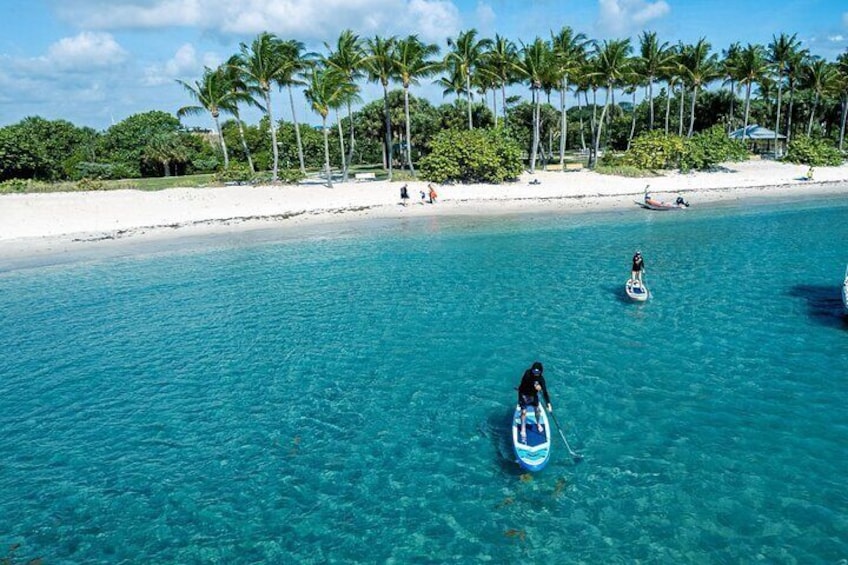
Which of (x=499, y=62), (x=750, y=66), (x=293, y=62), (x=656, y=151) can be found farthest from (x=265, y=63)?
(x=750, y=66)

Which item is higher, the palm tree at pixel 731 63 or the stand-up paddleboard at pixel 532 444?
the palm tree at pixel 731 63

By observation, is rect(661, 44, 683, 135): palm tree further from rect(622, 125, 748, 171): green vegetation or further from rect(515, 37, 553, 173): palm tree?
rect(515, 37, 553, 173): palm tree

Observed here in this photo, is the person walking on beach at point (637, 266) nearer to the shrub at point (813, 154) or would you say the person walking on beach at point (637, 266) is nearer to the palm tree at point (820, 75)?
the shrub at point (813, 154)

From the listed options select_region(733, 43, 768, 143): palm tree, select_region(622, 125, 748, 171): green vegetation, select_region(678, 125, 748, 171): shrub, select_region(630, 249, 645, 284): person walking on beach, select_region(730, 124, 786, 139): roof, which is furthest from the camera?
select_region(730, 124, 786, 139): roof

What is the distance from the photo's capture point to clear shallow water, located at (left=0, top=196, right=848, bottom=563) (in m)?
10.3

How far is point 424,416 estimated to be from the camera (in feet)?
47.6

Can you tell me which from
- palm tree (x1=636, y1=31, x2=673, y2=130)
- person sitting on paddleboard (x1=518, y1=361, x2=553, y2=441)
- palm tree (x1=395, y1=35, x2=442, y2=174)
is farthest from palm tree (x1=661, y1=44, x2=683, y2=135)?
person sitting on paddleboard (x1=518, y1=361, x2=553, y2=441)

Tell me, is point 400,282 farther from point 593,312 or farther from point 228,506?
point 228,506

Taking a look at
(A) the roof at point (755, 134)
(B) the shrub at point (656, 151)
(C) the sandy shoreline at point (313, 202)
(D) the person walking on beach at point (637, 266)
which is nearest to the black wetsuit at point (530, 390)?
(D) the person walking on beach at point (637, 266)

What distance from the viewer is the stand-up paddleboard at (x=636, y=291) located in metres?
22.5

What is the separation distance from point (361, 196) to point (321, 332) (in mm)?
32645

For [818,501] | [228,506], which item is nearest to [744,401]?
[818,501]

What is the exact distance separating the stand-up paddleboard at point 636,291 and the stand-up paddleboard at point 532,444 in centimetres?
1193

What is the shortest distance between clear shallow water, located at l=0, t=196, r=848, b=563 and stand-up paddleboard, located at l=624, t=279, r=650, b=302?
0.69m
